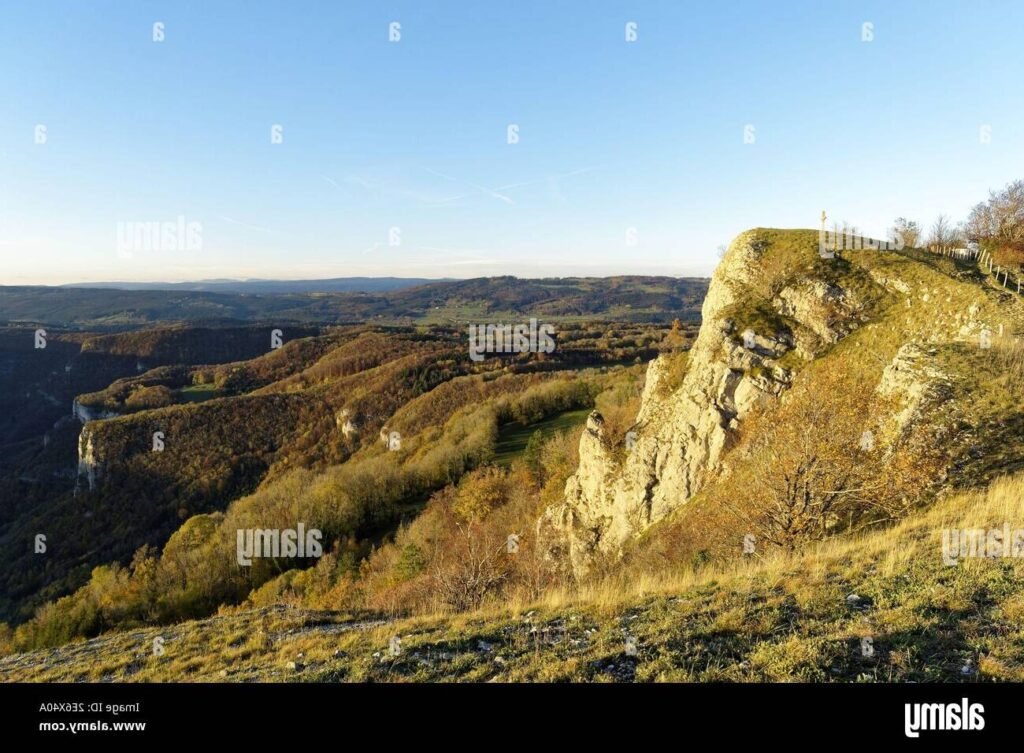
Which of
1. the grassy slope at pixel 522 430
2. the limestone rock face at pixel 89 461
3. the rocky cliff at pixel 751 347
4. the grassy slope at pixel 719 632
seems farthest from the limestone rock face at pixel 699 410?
the limestone rock face at pixel 89 461

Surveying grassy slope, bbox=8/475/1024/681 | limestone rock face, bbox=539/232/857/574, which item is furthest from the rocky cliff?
grassy slope, bbox=8/475/1024/681

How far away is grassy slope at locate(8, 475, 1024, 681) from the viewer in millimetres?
7195

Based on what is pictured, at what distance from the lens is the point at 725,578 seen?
1233 centimetres

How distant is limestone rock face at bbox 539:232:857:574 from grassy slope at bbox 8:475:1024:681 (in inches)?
537

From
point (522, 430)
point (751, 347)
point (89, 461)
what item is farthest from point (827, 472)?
point (89, 461)

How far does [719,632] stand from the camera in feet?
28.2

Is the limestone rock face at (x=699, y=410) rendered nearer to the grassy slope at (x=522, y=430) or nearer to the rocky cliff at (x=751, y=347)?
the rocky cliff at (x=751, y=347)

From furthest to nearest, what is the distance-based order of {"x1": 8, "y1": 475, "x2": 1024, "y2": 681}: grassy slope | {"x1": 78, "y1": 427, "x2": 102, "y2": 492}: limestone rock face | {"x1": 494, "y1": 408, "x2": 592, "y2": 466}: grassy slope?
{"x1": 78, "y1": 427, "x2": 102, "y2": 492}: limestone rock face
{"x1": 494, "y1": 408, "x2": 592, "y2": 466}: grassy slope
{"x1": 8, "y1": 475, "x2": 1024, "y2": 681}: grassy slope

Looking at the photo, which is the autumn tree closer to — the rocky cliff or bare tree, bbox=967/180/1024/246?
the rocky cliff

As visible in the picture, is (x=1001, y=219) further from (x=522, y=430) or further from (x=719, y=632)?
(x=522, y=430)

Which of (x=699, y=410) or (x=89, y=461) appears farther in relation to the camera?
(x=89, y=461)

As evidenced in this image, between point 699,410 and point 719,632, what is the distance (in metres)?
22.5

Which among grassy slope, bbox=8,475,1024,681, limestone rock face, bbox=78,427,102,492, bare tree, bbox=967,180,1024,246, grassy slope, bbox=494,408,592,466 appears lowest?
limestone rock face, bbox=78,427,102,492

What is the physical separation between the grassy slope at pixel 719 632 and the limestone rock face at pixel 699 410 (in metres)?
13.6
